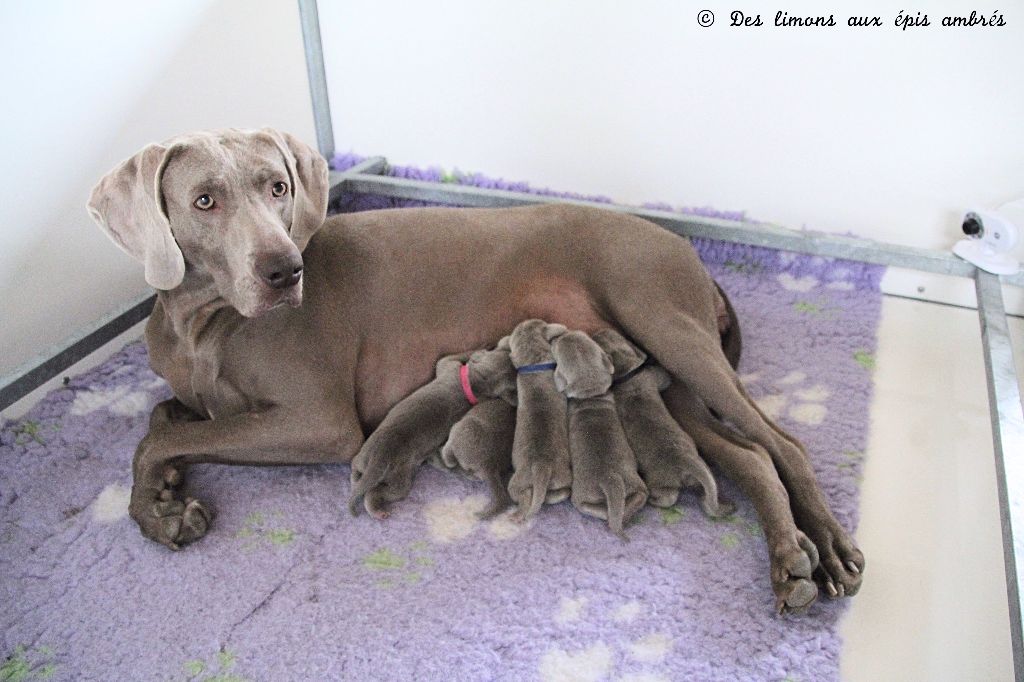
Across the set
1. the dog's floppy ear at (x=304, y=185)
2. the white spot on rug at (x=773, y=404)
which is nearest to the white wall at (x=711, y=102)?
the white spot on rug at (x=773, y=404)

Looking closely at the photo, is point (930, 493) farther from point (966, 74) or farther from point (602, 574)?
point (966, 74)

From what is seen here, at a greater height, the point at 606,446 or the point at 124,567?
the point at 606,446

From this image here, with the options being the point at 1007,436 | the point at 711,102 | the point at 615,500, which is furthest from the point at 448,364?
the point at 711,102

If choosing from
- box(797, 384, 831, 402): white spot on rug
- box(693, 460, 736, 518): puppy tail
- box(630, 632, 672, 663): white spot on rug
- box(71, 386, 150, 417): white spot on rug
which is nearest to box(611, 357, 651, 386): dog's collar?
box(693, 460, 736, 518): puppy tail

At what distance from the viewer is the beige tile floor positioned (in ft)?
5.59

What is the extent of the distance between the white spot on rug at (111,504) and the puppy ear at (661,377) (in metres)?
1.32

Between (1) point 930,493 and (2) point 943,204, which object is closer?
(1) point 930,493

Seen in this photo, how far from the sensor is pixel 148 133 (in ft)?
9.02

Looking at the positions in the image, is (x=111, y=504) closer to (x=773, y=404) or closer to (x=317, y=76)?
(x=773, y=404)

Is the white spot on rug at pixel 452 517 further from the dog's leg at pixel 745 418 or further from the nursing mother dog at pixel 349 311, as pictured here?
the dog's leg at pixel 745 418

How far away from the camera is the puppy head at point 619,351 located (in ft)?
7.04

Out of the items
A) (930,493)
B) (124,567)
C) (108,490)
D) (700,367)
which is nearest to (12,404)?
(108,490)

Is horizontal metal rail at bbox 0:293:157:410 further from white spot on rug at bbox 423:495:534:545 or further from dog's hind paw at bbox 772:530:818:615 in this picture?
dog's hind paw at bbox 772:530:818:615

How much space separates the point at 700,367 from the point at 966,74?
4.51 feet
